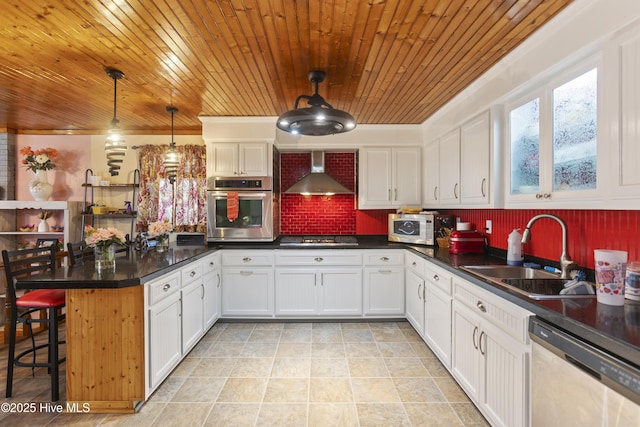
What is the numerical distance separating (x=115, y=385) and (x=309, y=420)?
128cm

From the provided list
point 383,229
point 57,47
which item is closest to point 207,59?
point 57,47

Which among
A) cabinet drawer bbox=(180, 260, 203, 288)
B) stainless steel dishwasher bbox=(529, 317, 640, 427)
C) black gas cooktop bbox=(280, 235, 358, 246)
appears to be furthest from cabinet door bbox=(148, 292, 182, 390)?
stainless steel dishwasher bbox=(529, 317, 640, 427)

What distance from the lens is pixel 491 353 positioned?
1.76 metres

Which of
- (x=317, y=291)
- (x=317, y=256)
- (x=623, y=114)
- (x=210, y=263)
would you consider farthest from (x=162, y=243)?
(x=623, y=114)

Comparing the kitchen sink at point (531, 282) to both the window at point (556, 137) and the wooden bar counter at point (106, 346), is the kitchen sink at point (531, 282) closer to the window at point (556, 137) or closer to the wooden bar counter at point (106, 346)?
the window at point (556, 137)

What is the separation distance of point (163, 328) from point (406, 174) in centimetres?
315

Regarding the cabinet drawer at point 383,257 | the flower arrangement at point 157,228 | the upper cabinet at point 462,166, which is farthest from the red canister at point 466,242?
the flower arrangement at point 157,228

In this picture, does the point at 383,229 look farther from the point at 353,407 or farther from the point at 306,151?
the point at 353,407

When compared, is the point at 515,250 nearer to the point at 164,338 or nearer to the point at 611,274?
the point at 611,274

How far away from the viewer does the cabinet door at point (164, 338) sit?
6.93 feet

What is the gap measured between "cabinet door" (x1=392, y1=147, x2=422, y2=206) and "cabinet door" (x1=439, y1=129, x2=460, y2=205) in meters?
0.60

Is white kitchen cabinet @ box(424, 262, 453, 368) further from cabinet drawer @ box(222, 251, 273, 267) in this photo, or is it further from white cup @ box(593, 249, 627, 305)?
cabinet drawer @ box(222, 251, 273, 267)

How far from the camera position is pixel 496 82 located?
7.75 ft

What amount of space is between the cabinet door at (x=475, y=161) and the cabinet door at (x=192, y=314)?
2598mm
